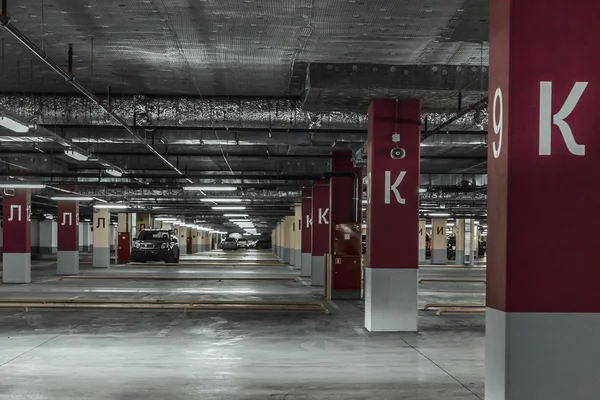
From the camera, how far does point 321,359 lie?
9.29 metres

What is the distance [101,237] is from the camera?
1405 inches

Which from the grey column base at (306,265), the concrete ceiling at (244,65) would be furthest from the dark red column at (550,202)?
the grey column base at (306,265)

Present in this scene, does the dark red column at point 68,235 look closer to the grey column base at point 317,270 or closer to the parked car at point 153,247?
the parked car at point 153,247

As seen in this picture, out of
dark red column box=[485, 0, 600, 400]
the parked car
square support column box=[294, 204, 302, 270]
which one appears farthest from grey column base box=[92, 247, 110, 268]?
dark red column box=[485, 0, 600, 400]

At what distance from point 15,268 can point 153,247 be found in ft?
38.8

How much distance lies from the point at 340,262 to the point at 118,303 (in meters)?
5.42

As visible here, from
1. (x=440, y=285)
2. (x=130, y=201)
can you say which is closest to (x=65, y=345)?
(x=440, y=285)

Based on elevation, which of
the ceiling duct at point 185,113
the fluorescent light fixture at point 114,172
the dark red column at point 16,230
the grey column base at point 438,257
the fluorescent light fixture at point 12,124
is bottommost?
the grey column base at point 438,257

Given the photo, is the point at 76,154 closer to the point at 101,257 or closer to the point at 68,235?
the point at 68,235

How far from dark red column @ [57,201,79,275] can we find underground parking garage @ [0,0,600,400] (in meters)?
8.25

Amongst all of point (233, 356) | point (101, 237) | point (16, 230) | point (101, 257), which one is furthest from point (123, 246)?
point (233, 356)

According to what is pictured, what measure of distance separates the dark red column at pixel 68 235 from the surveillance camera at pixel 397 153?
62.3 ft

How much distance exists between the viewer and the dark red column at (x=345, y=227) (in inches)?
711

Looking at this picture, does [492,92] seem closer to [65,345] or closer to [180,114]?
[65,345]
